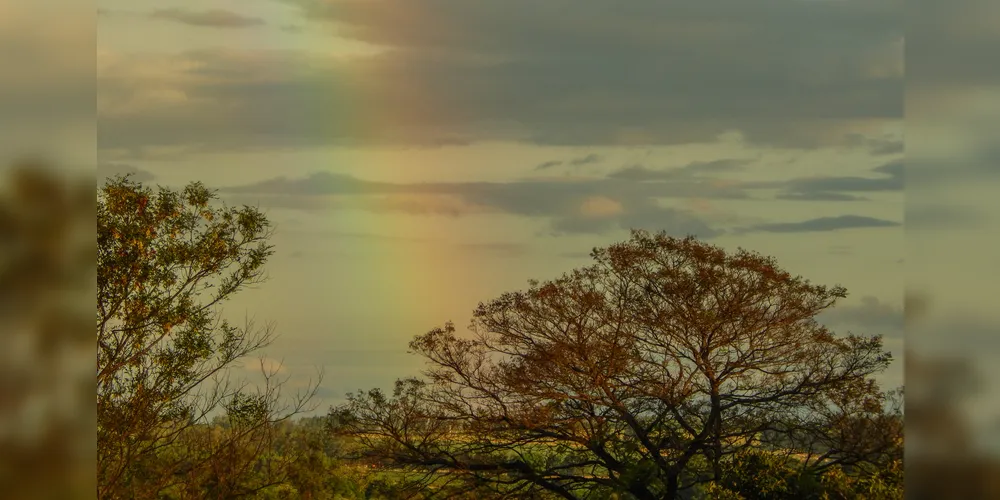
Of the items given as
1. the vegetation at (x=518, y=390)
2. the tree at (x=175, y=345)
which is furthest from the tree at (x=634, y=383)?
the tree at (x=175, y=345)

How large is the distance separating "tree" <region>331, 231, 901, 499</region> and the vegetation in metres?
0.01

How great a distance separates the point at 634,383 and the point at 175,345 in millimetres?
2628

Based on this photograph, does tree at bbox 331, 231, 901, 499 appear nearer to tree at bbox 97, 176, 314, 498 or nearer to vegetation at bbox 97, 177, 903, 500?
vegetation at bbox 97, 177, 903, 500

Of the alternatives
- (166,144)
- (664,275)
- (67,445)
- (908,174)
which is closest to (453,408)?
(664,275)

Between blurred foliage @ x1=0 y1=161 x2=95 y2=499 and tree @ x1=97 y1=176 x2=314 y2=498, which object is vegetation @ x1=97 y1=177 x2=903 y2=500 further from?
blurred foliage @ x1=0 y1=161 x2=95 y2=499

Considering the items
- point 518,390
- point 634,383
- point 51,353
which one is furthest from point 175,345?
point 51,353

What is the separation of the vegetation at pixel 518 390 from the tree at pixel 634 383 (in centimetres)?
1

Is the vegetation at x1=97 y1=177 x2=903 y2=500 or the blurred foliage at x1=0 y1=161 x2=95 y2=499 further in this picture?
the vegetation at x1=97 y1=177 x2=903 y2=500

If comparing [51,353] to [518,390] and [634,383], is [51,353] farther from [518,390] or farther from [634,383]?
[634,383]

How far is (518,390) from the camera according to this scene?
573 cm

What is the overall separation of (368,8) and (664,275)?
2509mm

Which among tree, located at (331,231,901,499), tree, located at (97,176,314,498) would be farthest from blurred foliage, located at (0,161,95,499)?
tree, located at (331,231,901,499)

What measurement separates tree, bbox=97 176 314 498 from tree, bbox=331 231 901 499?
61cm

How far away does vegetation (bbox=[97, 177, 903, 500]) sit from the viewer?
18.0 ft
